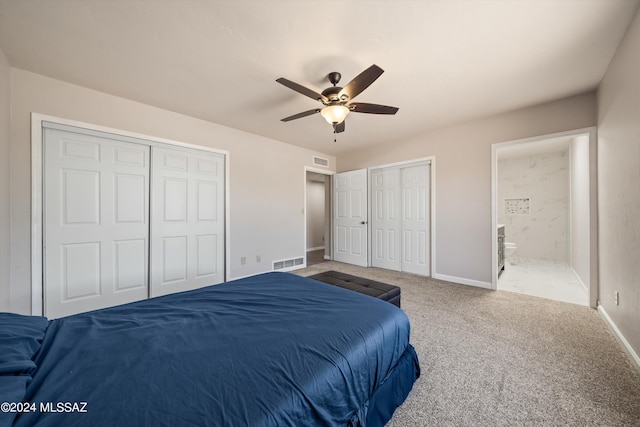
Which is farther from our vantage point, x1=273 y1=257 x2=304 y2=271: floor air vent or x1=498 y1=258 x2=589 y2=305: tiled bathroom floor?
x1=273 y1=257 x2=304 y2=271: floor air vent

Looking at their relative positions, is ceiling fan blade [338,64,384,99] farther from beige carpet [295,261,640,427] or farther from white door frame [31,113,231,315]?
white door frame [31,113,231,315]

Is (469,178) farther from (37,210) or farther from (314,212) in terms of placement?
(37,210)

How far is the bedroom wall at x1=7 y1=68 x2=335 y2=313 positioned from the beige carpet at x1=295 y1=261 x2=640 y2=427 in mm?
2644

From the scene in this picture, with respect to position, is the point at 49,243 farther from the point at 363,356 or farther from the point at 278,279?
the point at 363,356

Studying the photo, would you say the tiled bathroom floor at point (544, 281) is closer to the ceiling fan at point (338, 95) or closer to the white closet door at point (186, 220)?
the ceiling fan at point (338, 95)

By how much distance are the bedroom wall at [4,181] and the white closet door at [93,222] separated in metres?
0.25

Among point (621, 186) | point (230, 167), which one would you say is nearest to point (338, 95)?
point (230, 167)

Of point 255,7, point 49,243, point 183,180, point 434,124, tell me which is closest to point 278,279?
point 255,7

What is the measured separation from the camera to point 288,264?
4609mm

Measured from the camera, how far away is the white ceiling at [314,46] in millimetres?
1642

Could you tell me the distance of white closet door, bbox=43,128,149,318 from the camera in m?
2.49

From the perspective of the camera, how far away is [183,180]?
3.37 m

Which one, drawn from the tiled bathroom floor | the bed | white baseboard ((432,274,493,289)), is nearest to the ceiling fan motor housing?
the bed

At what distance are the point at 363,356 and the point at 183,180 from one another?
3.32 meters
